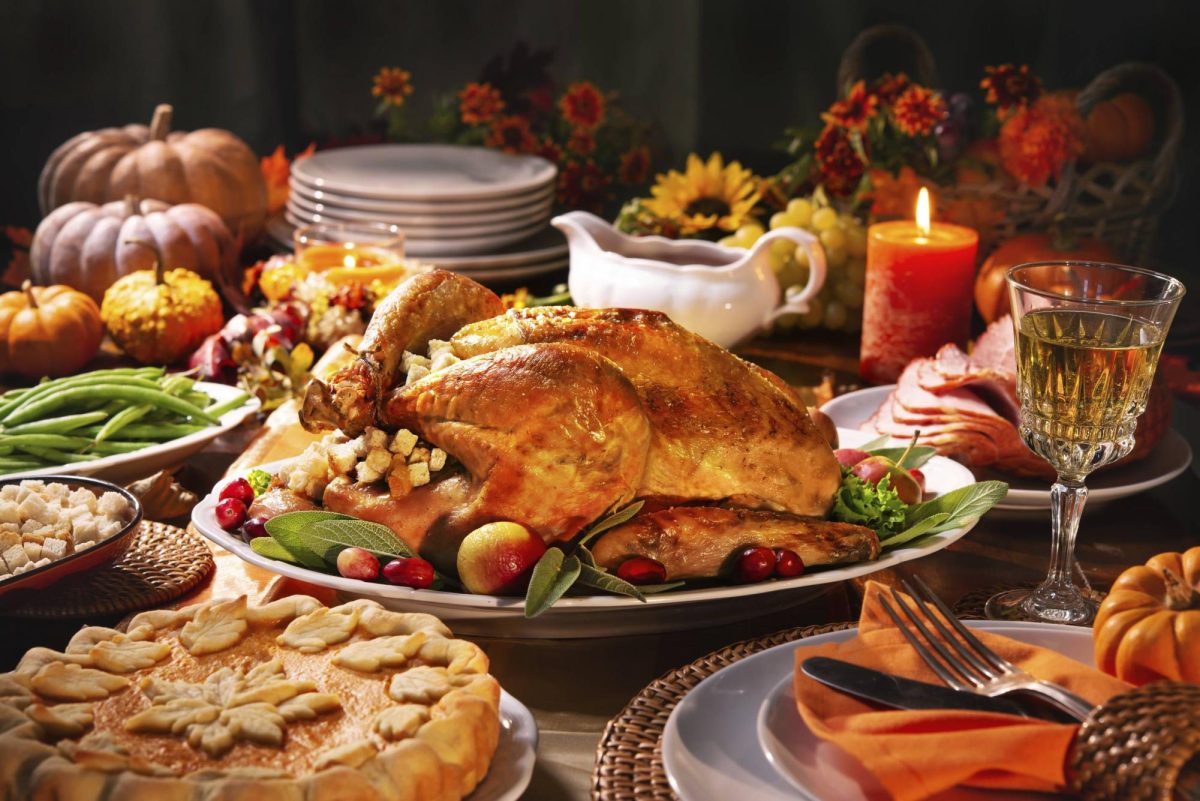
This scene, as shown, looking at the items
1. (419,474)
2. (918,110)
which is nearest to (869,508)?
(419,474)

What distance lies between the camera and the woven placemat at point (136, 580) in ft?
4.83

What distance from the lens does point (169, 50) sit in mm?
4012

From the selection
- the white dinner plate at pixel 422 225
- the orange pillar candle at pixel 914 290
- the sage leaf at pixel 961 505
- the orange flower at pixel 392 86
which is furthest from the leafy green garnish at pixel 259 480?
the orange flower at pixel 392 86

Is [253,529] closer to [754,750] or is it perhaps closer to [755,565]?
[755,565]

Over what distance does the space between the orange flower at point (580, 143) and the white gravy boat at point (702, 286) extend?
43.0 inches

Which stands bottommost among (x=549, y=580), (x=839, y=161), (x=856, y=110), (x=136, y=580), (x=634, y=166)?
(x=136, y=580)

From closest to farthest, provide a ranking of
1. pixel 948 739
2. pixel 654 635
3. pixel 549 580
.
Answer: pixel 948 739 → pixel 549 580 → pixel 654 635

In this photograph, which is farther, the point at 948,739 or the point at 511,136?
the point at 511,136

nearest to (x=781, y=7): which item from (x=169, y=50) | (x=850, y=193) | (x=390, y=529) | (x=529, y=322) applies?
(x=850, y=193)

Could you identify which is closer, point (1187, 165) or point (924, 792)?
point (924, 792)

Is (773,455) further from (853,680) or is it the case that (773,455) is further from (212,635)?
(212,635)

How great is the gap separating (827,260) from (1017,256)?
1.20 ft

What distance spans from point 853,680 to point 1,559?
896 millimetres

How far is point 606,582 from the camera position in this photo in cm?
134
